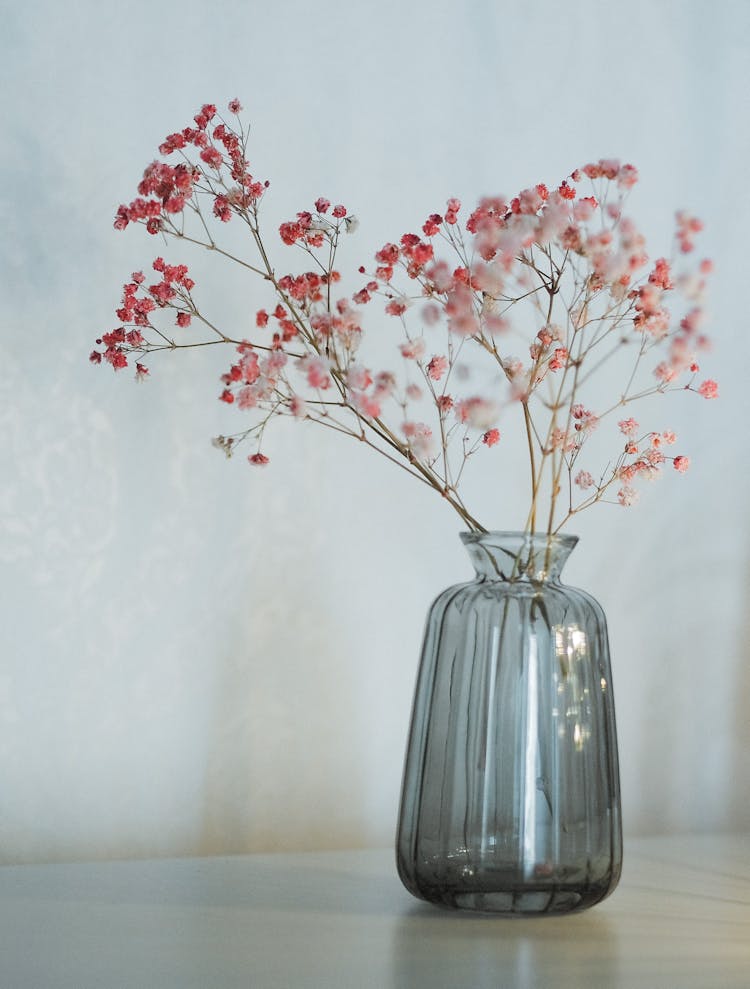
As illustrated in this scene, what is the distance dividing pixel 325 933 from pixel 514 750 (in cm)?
22

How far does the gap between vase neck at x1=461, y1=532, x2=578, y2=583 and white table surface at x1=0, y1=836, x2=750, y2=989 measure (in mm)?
306

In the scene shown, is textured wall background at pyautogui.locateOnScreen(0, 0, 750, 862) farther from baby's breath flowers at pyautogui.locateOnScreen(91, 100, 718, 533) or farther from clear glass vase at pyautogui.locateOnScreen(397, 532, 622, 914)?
clear glass vase at pyautogui.locateOnScreen(397, 532, 622, 914)

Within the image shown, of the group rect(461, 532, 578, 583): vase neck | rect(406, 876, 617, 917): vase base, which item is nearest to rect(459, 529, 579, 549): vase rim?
rect(461, 532, 578, 583): vase neck

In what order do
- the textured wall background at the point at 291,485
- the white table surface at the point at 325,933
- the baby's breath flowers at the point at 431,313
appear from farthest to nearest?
the textured wall background at the point at 291,485 < the baby's breath flowers at the point at 431,313 < the white table surface at the point at 325,933

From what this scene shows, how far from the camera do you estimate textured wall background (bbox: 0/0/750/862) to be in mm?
1256

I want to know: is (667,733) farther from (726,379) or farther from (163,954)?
(163,954)

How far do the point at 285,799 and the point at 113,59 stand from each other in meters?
0.86

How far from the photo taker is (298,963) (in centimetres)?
89

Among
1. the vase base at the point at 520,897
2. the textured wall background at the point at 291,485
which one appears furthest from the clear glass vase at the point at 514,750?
the textured wall background at the point at 291,485

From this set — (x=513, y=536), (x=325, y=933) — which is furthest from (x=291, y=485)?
(x=325, y=933)

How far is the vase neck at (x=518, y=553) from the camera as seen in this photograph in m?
1.07

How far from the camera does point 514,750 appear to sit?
1.03 m

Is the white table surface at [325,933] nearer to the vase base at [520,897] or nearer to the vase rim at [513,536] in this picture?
the vase base at [520,897]

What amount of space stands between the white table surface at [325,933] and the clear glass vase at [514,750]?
4 centimetres
